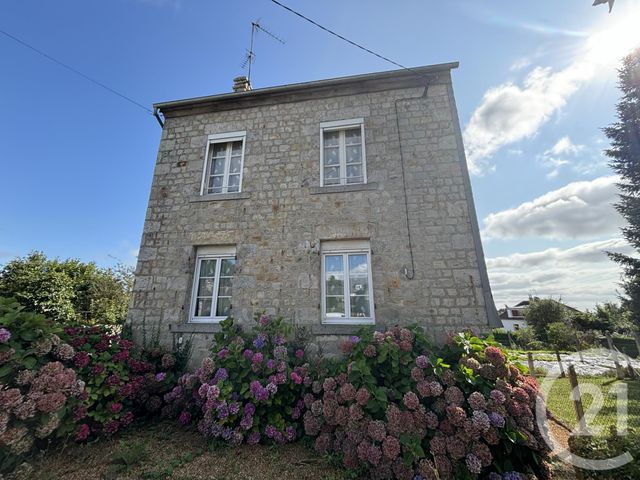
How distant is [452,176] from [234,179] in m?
4.65

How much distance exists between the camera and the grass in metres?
4.36

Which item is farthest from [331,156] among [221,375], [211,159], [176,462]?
[176,462]

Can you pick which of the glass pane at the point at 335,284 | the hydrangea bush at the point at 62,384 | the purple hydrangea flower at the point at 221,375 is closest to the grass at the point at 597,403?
the glass pane at the point at 335,284

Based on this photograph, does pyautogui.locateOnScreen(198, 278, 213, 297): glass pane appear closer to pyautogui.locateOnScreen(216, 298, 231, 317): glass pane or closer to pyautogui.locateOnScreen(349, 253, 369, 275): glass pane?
pyautogui.locateOnScreen(216, 298, 231, 317): glass pane

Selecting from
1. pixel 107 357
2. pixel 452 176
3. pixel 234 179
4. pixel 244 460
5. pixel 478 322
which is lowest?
pixel 244 460

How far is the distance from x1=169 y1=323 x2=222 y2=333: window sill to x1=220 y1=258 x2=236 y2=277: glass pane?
3.30ft

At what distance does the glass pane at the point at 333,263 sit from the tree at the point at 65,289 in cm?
919

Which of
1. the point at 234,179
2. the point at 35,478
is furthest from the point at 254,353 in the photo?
the point at 234,179

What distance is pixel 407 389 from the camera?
3123 mm

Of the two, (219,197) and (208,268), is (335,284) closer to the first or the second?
(208,268)

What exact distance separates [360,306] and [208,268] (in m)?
3.28

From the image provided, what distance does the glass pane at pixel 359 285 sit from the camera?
4.80 metres

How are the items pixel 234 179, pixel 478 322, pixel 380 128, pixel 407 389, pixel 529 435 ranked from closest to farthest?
pixel 529 435 → pixel 407 389 → pixel 478 322 → pixel 380 128 → pixel 234 179

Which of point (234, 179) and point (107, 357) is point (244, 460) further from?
point (234, 179)
